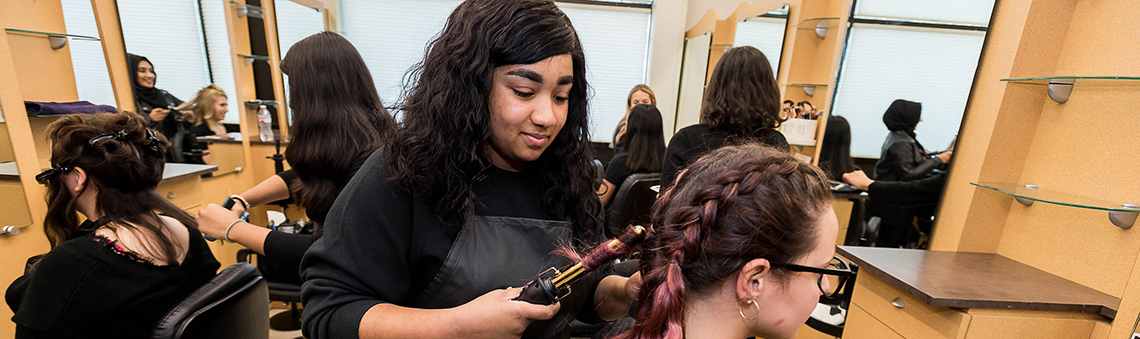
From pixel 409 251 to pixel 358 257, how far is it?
8 cm

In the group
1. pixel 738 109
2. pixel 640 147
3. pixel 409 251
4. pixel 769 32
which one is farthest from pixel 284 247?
pixel 769 32

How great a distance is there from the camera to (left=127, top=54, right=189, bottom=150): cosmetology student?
2160 millimetres

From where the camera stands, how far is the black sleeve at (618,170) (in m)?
2.54

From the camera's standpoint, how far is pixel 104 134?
1287 mm

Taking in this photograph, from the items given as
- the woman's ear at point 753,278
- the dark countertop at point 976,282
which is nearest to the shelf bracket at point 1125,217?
the dark countertop at point 976,282

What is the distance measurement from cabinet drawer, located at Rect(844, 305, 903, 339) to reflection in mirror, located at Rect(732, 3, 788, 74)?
135 centimetres

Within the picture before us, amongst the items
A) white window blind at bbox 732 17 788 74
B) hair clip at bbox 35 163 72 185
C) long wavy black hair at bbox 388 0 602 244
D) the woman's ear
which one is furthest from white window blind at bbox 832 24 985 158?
hair clip at bbox 35 163 72 185

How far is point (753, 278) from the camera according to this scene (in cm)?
78

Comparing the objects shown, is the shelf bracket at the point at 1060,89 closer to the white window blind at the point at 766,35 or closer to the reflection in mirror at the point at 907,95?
the reflection in mirror at the point at 907,95

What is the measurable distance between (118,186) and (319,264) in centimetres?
109

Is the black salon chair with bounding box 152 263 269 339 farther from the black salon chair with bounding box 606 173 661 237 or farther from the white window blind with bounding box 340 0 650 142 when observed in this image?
the white window blind with bounding box 340 0 650 142

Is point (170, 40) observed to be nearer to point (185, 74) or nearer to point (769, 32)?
point (185, 74)

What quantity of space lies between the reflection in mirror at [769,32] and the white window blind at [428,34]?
152 cm

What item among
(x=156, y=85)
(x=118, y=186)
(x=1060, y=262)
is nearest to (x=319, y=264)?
(x=118, y=186)
